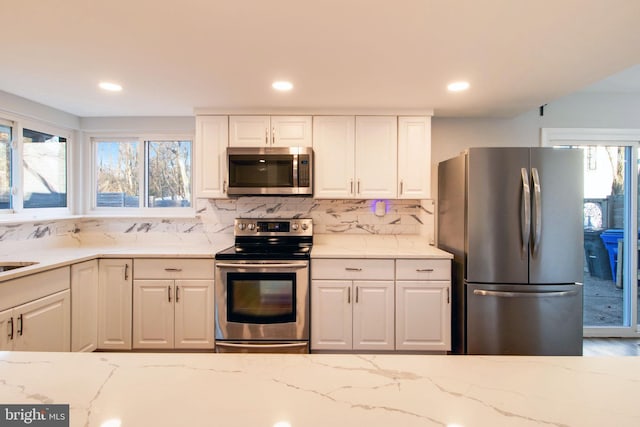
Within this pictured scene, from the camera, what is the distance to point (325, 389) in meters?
0.73

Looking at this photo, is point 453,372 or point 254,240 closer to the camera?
point 453,372

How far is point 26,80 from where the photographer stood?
2.35 meters

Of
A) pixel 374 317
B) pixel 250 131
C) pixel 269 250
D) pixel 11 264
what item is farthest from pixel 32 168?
pixel 374 317

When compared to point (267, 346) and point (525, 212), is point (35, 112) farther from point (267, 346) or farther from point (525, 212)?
point (525, 212)

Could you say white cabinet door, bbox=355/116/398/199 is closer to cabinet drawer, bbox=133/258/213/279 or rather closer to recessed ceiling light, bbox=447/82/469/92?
recessed ceiling light, bbox=447/82/469/92

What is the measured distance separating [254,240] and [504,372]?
2.58m

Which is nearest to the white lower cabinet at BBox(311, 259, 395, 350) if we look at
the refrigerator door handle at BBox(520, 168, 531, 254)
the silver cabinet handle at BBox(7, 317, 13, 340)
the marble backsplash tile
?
the marble backsplash tile

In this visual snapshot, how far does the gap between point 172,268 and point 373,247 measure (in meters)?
1.74

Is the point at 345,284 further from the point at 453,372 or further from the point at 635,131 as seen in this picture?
the point at 635,131

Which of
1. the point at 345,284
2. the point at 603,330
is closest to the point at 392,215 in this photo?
the point at 345,284

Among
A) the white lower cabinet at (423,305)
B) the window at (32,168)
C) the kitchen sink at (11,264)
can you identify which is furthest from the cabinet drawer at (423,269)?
the window at (32,168)

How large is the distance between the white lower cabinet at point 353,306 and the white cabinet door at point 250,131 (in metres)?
1.24

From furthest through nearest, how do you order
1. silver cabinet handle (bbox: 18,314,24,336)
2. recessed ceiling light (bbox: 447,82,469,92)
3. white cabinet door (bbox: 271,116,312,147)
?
white cabinet door (bbox: 271,116,312,147) → recessed ceiling light (bbox: 447,82,469,92) → silver cabinet handle (bbox: 18,314,24,336)

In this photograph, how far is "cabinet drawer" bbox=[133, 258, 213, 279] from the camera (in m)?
2.68
